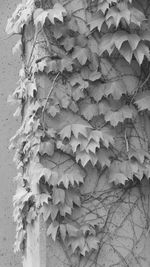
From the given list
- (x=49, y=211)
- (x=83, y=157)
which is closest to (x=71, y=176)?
(x=83, y=157)

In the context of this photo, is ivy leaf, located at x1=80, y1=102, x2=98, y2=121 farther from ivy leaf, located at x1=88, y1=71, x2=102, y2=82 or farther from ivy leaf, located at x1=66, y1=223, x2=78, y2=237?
ivy leaf, located at x1=66, y1=223, x2=78, y2=237

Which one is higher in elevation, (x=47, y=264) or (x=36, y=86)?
(x=36, y=86)

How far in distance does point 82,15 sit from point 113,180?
3.41ft

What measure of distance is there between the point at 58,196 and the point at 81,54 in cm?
87

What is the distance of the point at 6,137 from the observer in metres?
4.00

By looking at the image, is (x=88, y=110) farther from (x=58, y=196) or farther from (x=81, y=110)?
(x=58, y=196)

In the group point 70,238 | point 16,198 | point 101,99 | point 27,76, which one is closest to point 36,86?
point 27,76

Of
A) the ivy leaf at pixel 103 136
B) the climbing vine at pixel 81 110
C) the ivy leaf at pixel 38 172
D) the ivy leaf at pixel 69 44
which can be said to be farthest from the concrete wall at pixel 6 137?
the ivy leaf at pixel 103 136

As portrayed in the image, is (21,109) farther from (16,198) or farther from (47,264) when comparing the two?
(47,264)

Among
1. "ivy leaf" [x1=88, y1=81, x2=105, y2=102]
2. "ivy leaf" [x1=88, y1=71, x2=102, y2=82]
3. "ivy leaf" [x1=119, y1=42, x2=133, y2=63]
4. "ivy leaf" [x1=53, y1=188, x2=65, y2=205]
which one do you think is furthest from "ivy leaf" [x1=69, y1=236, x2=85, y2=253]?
"ivy leaf" [x1=119, y1=42, x2=133, y2=63]

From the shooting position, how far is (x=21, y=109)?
3523 millimetres

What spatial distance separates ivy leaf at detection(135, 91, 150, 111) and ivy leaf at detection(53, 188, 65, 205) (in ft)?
2.28

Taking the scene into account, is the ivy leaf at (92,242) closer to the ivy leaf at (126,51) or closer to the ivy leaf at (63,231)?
the ivy leaf at (63,231)

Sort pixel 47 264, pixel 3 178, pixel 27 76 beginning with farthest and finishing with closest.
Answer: pixel 3 178 → pixel 27 76 → pixel 47 264
